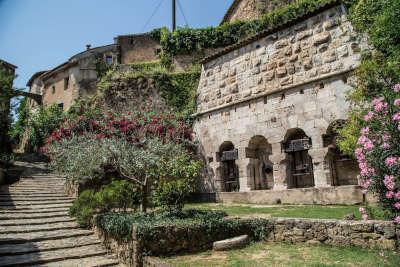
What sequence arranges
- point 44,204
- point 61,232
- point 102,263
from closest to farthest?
point 102,263, point 61,232, point 44,204

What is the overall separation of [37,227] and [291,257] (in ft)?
22.9

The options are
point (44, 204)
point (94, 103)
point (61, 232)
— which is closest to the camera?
point (61, 232)

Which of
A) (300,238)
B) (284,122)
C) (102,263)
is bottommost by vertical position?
(102,263)

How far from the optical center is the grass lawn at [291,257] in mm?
5477

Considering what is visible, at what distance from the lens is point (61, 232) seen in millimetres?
8656

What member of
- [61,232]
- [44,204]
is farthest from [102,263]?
[44,204]

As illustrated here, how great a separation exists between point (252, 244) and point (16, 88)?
1949cm

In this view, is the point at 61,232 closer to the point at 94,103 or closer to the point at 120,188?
the point at 120,188

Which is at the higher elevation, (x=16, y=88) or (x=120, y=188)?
(x=16, y=88)

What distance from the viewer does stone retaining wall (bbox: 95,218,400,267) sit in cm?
596

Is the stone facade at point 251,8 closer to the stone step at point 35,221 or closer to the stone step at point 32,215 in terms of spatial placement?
the stone step at point 32,215

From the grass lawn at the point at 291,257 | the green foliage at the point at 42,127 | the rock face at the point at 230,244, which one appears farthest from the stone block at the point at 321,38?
the green foliage at the point at 42,127

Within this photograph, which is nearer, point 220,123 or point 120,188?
point 120,188

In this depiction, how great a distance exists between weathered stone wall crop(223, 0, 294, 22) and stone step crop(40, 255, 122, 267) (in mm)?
18035
